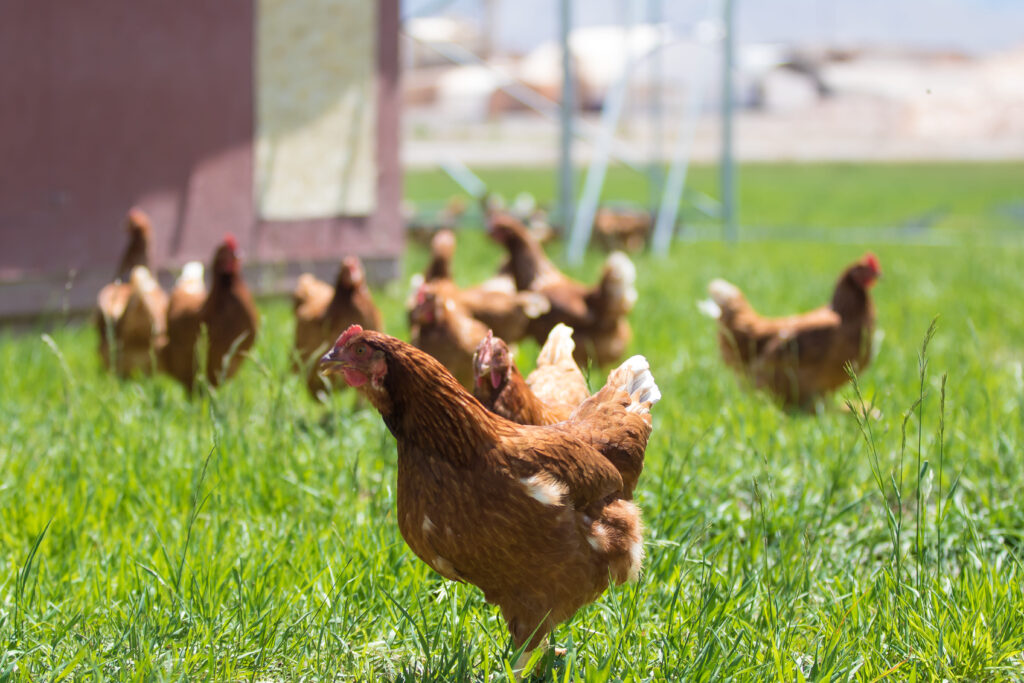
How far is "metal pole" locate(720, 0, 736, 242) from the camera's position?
37.1 feet

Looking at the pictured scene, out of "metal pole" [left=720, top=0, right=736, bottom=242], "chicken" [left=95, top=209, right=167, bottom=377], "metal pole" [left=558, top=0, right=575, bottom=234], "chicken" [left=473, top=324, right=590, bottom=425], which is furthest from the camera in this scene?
"metal pole" [left=720, top=0, right=736, bottom=242]

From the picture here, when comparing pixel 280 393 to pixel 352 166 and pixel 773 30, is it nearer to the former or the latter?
pixel 352 166

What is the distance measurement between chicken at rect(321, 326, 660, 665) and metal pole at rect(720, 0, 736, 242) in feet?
Answer: 31.8

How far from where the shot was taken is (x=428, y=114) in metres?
35.6

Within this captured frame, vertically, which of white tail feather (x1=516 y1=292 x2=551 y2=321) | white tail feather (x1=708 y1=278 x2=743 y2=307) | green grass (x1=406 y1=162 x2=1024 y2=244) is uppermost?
white tail feather (x1=708 y1=278 x2=743 y2=307)

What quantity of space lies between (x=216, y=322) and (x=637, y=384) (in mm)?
2390

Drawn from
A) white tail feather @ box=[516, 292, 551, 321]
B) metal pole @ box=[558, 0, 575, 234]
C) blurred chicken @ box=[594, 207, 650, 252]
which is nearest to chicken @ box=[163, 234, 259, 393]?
white tail feather @ box=[516, 292, 551, 321]

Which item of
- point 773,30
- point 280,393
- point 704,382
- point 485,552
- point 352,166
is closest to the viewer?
A: point 485,552

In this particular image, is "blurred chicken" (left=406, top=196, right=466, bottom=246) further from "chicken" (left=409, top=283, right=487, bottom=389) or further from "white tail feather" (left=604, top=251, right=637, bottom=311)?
"chicken" (left=409, top=283, right=487, bottom=389)

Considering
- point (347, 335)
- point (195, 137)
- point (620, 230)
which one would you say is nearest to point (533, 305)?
point (347, 335)

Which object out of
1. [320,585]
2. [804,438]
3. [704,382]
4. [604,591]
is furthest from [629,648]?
[704,382]

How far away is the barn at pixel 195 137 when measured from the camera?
20.9 ft

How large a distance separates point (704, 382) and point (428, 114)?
31.5m

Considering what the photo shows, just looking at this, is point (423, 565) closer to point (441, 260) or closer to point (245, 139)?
point (441, 260)
